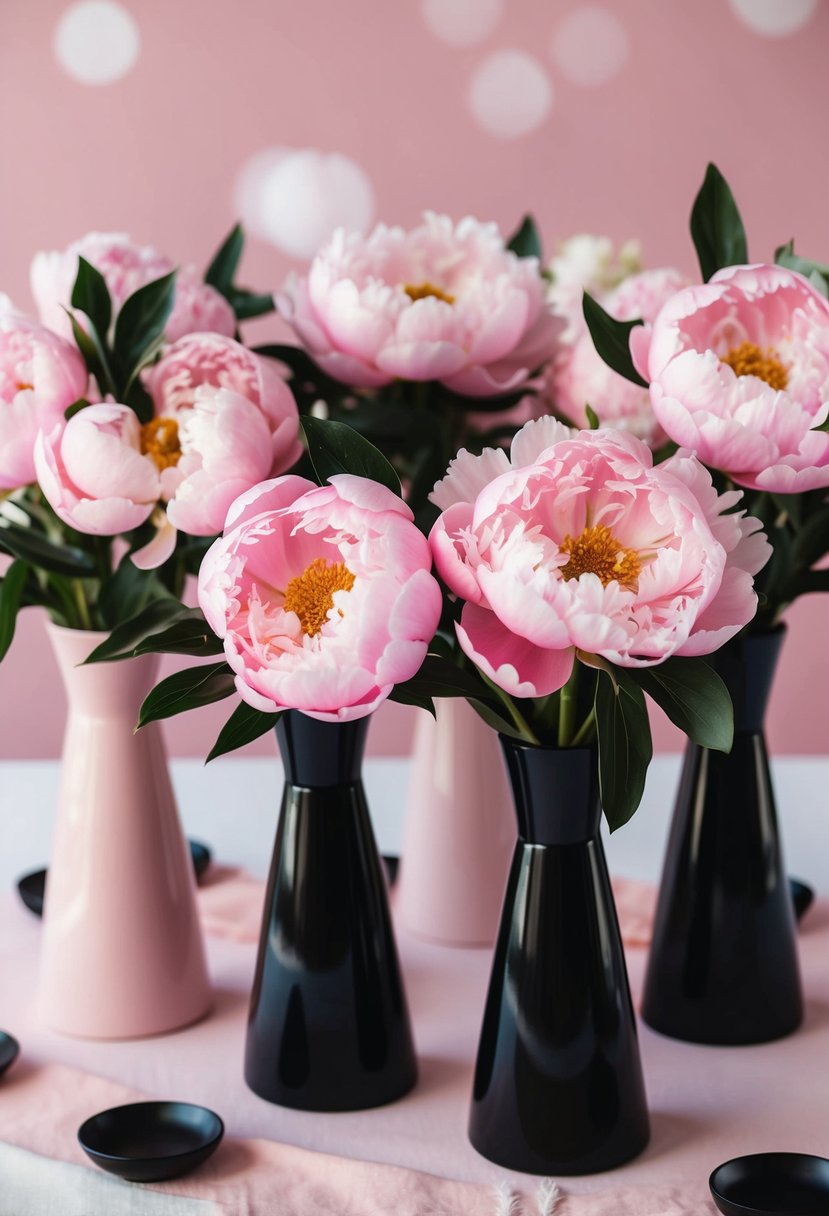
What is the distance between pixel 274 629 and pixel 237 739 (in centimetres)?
7

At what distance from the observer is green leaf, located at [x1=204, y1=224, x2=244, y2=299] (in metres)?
0.96

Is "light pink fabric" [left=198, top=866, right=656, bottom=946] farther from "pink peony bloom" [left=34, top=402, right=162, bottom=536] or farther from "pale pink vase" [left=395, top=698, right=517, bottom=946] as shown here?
"pink peony bloom" [left=34, top=402, right=162, bottom=536]

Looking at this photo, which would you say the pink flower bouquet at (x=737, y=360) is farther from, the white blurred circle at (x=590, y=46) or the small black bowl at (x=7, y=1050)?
the white blurred circle at (x=590, y=46)

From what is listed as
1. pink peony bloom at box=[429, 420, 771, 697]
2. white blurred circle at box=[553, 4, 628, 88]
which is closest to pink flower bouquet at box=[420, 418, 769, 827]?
pink peony bloom at box=[429, 420, 771, 697]

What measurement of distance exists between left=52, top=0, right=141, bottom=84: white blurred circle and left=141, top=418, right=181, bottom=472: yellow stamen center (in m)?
1.93

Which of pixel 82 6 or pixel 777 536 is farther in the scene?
pixel 82 6

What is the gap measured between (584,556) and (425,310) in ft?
0.99

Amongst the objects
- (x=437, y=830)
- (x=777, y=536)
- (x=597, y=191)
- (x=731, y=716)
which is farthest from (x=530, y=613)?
(x=597, y=191)

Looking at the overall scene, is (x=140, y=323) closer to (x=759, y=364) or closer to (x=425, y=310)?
(x=425, y=310)

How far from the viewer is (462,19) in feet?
7.97

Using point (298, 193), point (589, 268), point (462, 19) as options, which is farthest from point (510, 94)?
point (589, 268)

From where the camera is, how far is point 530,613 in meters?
0.53

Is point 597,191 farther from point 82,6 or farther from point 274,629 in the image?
point 274,629

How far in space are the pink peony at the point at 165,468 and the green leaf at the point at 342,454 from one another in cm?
8
